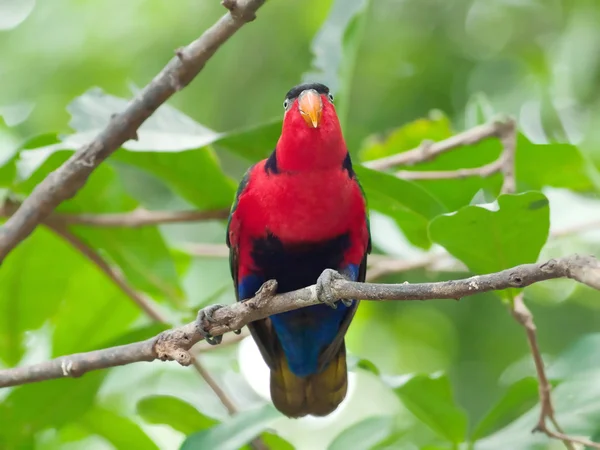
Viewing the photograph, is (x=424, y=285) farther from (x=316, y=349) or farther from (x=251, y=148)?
(x=251, y=148)

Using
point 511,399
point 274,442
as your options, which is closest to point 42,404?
point 274,442

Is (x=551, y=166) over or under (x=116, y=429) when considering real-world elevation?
over

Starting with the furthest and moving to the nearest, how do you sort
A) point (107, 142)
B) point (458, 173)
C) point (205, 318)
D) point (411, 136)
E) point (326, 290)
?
point (411, 136) < point (458, 173) < point (107, 142) < point (205, 318) < point (326, 290)

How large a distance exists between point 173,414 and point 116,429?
0.30 m

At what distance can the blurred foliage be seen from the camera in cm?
279

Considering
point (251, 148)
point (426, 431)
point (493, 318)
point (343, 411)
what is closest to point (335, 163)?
point (251, 148)

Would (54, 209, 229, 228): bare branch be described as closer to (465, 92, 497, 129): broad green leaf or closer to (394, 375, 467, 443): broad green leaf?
(394, 375, 467, 443): broad green leaf

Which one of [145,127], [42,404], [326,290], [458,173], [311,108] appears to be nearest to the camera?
[326,290]

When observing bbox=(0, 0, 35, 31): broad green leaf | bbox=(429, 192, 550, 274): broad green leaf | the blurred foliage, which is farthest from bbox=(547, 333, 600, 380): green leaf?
bbox=(0, 0, 35, 31): broad green leaf

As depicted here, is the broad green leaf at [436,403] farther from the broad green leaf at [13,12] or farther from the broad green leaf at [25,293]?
the broad green leaf at [13,12]

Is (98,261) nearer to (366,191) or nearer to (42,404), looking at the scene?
(42,404)

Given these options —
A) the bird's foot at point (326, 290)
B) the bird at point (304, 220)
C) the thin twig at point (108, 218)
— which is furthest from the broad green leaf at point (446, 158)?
the thin twig at point (108, 218)

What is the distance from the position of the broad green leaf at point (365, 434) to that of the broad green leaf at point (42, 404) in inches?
38.4

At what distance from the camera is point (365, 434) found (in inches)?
110
